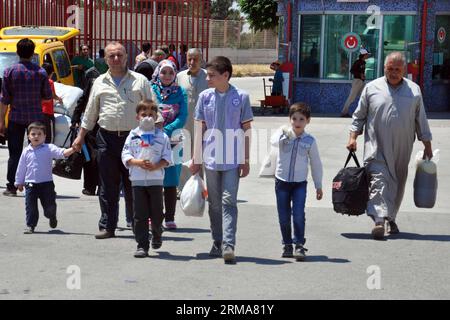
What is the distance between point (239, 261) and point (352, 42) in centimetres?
1719

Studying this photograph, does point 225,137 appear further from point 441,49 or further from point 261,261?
point 441,49

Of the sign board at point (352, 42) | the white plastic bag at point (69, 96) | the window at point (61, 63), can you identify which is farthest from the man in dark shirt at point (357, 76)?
the white plastic bag at point (69, 96)

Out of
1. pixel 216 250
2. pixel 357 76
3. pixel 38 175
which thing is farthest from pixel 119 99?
pixel 357 76

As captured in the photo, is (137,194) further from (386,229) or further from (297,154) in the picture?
(386,229)

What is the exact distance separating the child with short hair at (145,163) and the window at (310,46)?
1732 centimetres

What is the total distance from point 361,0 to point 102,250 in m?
17.0

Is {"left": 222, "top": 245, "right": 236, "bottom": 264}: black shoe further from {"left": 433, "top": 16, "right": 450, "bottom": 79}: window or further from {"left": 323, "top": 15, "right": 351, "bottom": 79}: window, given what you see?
{"left": 433, "top": 16, "right": 450, "bottom": 79}: window

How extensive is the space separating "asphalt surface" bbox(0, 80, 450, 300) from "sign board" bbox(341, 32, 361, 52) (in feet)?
44.0

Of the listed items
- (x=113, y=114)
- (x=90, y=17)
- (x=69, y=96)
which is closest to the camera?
(x=113, y=114)

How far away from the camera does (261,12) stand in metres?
48.8

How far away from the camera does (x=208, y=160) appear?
334 inches

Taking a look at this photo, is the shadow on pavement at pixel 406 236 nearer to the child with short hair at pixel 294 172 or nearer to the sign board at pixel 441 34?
the child with short hair at pixel 294 172
